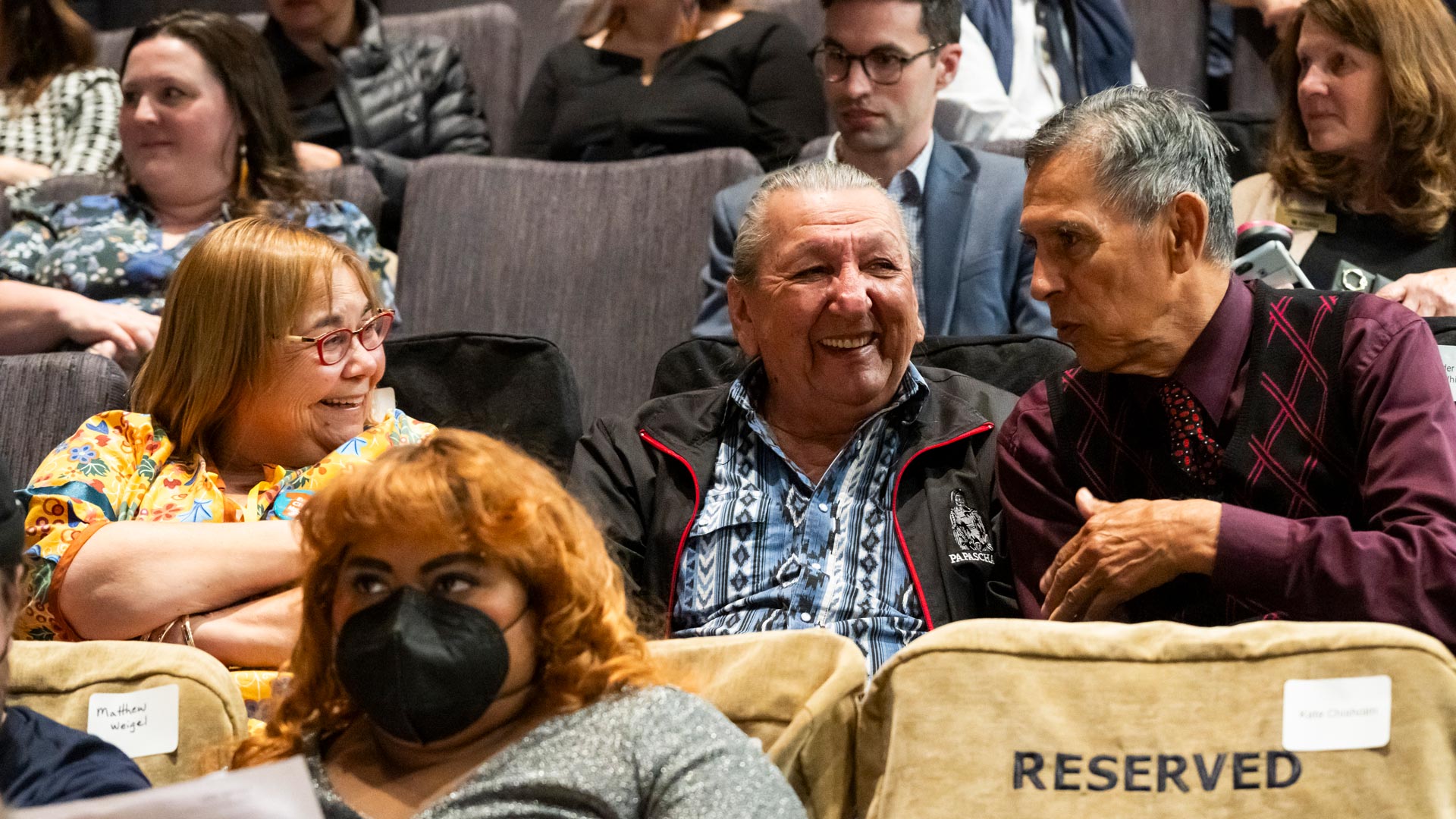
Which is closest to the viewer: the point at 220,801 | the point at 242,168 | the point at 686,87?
the point at 220,801

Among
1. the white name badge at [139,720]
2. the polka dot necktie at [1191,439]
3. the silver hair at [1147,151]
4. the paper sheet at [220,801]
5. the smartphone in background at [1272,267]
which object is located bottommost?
the white name badge at [139,720]

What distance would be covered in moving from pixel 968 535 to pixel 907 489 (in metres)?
0.12

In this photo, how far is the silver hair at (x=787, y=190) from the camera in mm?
2271

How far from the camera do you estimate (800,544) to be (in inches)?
81.0

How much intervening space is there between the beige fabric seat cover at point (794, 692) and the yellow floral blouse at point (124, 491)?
0.56 metres

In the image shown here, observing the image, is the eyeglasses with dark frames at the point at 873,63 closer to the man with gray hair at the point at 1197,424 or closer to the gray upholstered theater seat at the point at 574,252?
the gray upholstered theater seat at the point at 574,252

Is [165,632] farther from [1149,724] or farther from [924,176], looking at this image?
[924,176]

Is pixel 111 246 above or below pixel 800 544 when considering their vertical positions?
above

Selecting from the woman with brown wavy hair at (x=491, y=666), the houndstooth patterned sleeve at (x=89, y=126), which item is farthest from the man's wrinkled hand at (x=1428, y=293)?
the houndstooth patterned sleeve at (x=89, y=126)

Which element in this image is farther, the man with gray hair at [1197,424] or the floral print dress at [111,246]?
the floral print dress at [111,246]

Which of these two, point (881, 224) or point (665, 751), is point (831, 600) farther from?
point (665, 751)

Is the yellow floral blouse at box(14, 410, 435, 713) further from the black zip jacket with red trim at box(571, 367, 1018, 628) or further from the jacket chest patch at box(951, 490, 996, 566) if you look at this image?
the jacket chest patch at box(951, 490, 996, 566)

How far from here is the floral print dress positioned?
2824 mm

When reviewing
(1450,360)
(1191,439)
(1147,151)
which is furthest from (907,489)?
(1450,360)
